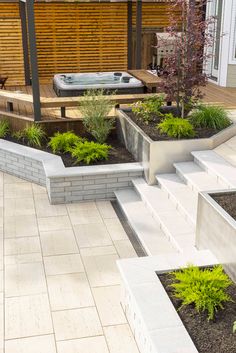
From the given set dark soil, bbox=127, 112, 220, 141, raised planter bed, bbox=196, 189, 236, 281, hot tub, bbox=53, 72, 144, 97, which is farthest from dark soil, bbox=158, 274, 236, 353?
hot tub, bbox=53, 72, 144, 97

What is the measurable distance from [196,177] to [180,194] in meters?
0.41

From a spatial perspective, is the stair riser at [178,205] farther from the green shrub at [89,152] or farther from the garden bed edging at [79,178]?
the green shrub at [89,152]

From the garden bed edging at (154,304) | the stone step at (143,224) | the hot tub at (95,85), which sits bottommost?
the stone step at (143,224)

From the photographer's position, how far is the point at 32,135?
813 centimetres

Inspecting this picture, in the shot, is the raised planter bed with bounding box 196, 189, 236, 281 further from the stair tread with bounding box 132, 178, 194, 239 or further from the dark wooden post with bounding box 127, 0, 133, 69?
the dark wooden post with bounding box 127, 0, 133, 69

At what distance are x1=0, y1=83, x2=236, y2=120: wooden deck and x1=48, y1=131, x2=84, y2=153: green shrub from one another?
1.08m

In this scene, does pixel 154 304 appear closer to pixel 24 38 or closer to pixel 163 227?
pixel 163 227

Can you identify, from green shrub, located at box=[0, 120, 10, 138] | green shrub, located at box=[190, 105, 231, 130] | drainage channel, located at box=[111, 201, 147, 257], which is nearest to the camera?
drainage channel, located at box=[111, 201, 147, 257]

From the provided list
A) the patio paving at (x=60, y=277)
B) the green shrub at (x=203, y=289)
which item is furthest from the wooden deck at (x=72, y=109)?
the green shrub at (x=203, y=289)

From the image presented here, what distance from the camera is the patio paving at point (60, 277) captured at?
4.07m

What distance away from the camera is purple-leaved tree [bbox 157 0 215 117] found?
7242 millimetres

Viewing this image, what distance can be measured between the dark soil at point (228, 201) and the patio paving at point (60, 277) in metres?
1.25

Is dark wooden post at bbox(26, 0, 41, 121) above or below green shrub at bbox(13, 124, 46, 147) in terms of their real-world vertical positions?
above

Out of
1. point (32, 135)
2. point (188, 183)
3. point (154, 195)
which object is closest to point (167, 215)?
point (154, 195)
